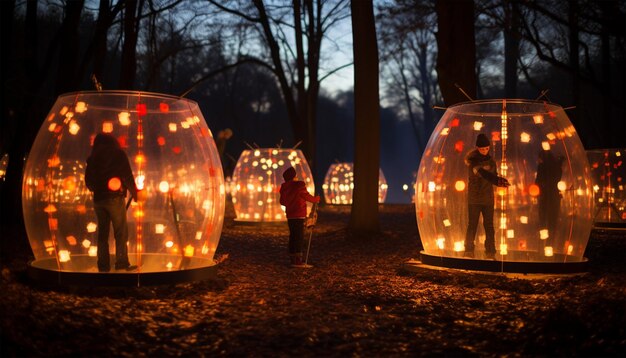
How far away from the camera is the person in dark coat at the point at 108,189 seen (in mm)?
8242

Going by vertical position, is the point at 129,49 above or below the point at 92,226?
above

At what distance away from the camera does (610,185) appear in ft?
62.0

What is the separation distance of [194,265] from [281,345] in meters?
3.10

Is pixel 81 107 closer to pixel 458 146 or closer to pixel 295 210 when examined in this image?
pixel 295 210

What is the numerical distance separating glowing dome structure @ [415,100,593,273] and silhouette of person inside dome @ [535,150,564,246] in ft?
0.04

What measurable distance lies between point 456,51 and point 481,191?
421 cm

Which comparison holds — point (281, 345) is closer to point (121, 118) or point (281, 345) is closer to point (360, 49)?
point (121, 118)

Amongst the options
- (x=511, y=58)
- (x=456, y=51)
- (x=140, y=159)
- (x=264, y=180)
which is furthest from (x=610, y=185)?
(x=140, y=159)

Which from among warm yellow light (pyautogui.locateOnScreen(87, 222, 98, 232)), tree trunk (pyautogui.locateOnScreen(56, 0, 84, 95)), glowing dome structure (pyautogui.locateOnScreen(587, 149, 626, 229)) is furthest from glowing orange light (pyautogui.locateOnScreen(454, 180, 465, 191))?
glowing dome structure (pyautogui.locateOnScreen(587, 149, 626, 229))

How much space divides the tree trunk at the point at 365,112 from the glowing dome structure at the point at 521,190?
15.8ft

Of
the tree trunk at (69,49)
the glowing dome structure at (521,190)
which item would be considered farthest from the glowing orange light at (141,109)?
the tree trunk at (69,49)

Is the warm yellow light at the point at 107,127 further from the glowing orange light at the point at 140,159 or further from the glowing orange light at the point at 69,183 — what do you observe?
the glowing orange light at the point at 69,183

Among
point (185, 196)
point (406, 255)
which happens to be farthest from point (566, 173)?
point (185, 196)

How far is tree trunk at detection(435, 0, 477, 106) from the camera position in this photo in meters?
13.2
